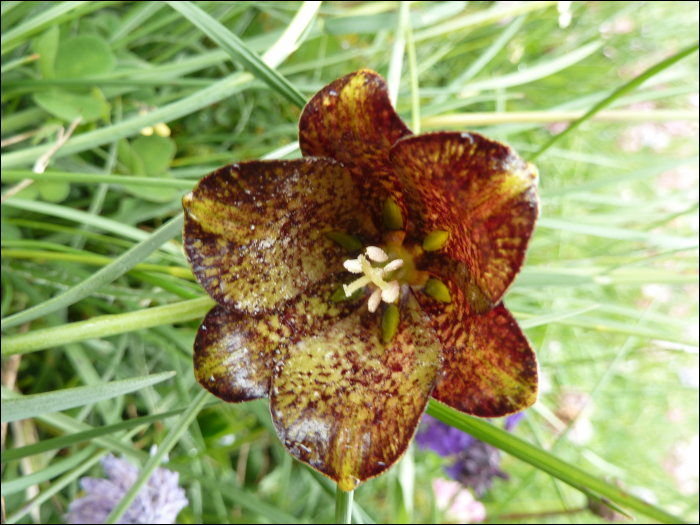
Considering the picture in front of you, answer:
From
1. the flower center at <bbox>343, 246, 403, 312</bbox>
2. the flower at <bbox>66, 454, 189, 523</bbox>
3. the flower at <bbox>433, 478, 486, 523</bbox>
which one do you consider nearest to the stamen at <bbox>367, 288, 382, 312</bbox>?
the flower center at <bbox>343, 246, 403, 312</bbox>

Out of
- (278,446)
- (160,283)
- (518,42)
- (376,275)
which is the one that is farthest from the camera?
(518,42)

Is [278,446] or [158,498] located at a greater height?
[158,498]

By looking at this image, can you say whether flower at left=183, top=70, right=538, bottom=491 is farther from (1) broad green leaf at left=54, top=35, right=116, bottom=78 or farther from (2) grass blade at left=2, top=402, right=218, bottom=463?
(1) broad green leaf at left=54, top=35, right=116, bottom=78

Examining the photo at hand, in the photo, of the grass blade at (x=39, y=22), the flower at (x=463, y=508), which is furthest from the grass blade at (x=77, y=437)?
the flower at (x=463, y=508)

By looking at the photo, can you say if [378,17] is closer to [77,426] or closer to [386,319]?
[386,319]

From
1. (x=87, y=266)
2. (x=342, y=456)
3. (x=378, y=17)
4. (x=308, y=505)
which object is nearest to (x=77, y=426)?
(x=87, y=266)

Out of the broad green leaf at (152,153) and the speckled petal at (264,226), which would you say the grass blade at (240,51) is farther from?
the broad green leaf at (152,153)

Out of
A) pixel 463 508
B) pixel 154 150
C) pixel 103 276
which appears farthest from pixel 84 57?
pixel 463 508

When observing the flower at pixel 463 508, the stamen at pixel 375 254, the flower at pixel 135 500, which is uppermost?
the stamen at pixel 375 254
